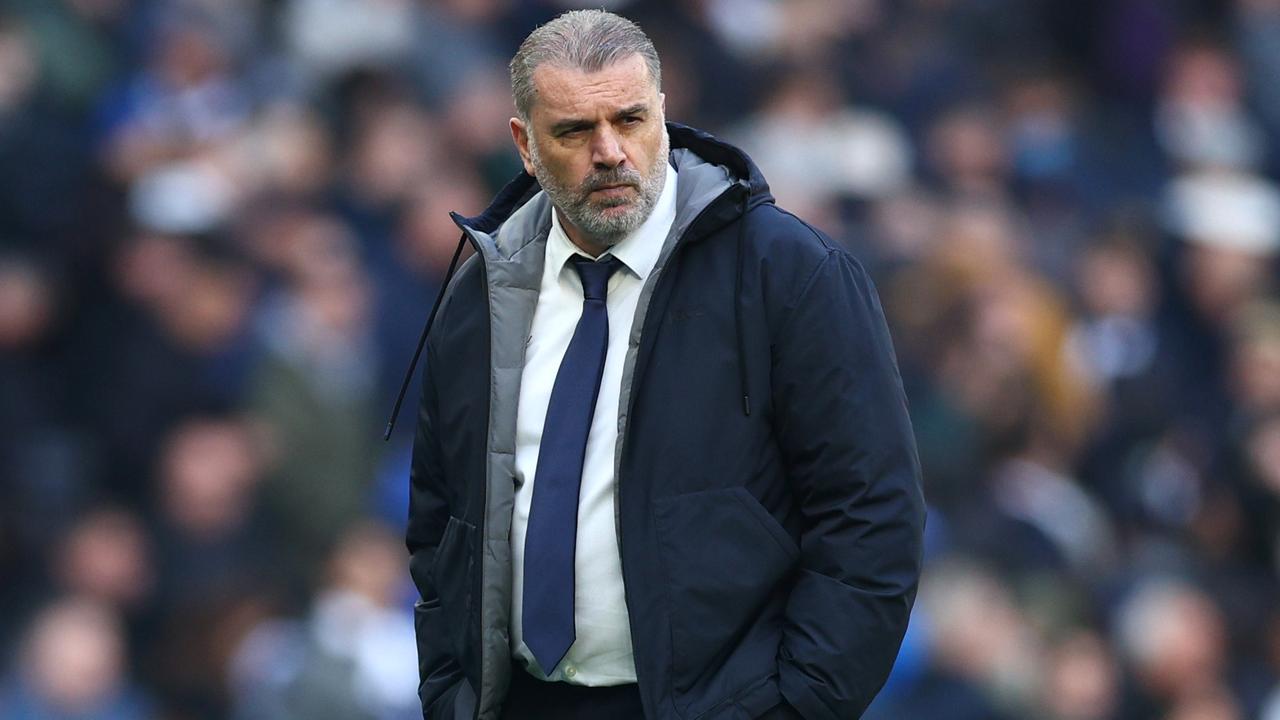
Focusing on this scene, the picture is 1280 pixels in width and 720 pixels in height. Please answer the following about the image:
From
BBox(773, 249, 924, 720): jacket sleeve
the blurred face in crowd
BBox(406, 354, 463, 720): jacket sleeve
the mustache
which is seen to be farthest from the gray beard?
the blurred face in crowd

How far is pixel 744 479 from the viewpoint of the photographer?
103 inches

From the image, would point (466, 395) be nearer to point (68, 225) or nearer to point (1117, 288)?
point (68, 225)

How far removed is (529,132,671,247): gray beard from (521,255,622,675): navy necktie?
13 centimetres

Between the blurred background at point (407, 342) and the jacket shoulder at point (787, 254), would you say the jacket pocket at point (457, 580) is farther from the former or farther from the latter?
the blurred background at point (407, 342)

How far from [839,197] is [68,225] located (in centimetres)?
344

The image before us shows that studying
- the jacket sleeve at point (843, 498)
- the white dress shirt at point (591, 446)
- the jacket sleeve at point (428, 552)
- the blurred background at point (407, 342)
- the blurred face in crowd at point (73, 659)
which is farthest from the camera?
the blurred background at point (407, 342)

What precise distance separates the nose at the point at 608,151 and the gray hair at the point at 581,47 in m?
0.10

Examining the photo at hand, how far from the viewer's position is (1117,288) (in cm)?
825

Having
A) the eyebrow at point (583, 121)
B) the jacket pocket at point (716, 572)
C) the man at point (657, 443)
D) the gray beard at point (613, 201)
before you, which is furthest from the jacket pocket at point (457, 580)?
the eyebrow at point (583, 121)

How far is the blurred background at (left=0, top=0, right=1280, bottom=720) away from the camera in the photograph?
6039 millimetres

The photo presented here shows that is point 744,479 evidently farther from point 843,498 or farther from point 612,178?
point 612,178

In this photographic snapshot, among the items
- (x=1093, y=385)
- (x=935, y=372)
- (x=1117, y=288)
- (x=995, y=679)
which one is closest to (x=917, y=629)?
(x=995, y=679)

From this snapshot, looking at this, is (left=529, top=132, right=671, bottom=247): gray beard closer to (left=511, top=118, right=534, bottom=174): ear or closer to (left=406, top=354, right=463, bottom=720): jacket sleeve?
→ (left=511, top=118, right=534, bottom=174): ear

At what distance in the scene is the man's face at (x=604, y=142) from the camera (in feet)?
8.77
